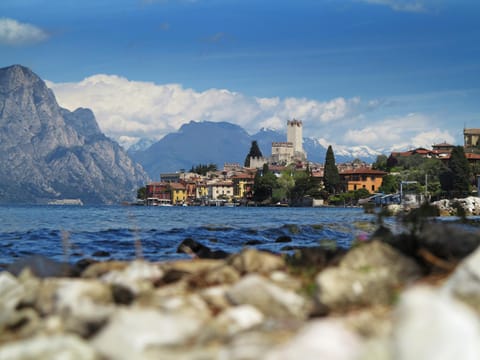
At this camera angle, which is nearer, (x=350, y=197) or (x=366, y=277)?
(x=366, y=277)

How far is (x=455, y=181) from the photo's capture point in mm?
110688

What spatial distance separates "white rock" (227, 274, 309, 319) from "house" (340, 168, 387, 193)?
14410cm

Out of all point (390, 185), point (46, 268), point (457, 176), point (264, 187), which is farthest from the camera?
point (264, 187)

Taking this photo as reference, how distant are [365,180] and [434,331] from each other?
486ft

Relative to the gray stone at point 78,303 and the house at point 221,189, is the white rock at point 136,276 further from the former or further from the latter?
the house at point 221,189

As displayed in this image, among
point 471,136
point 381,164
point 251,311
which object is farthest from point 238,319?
point 471,136

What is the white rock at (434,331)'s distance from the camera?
3.98 m

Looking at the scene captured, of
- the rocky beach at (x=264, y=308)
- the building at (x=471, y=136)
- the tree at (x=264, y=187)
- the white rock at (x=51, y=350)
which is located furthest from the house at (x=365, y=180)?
the white rock at (x=51, y=350)

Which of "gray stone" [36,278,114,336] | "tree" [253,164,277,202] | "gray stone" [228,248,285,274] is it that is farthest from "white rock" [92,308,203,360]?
"tree" [253,164,277,202]

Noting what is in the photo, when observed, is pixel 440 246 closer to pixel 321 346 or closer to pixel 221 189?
pixel 321 346

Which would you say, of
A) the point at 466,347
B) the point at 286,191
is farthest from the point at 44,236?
the point at 286,191

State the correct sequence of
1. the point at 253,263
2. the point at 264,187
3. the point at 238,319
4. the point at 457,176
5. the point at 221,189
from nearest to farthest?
the point at 238,319 → the point at 253,263 → the point at 457,176 → the point at 264,187 → the point at 221,189

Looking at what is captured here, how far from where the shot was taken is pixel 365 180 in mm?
149750

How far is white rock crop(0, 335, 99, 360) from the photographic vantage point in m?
4.96
